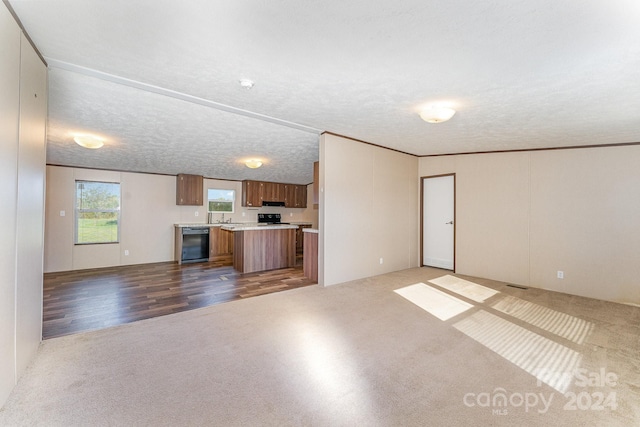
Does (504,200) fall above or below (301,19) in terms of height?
below

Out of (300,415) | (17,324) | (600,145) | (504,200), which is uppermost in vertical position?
(600,145)

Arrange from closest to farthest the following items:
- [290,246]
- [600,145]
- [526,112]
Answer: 1. [526,112]
2. [600,145]
3. [290,246]

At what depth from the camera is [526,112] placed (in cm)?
298

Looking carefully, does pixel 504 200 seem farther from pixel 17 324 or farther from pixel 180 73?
pixel 17 324

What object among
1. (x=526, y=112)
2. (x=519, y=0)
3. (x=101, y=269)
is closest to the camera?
(x=519, y=0)

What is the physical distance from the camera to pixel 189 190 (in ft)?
21.9

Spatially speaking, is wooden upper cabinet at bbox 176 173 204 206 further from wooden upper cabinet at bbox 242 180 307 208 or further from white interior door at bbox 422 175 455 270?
white interior door at bbox 422 175 455 270

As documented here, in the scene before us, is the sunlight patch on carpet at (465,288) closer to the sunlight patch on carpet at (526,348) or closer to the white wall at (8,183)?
the sunlight patch on carpet at (526,348)

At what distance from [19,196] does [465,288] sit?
17.3ft

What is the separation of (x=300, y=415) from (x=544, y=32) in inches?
113

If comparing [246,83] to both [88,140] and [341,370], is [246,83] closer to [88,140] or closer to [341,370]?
[341,370]

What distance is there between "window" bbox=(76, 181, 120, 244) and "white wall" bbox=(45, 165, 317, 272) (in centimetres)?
Answer: 10

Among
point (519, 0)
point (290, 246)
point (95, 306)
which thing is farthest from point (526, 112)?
point (95, 306)

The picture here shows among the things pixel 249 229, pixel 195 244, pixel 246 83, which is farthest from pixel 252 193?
pixel 246 83
